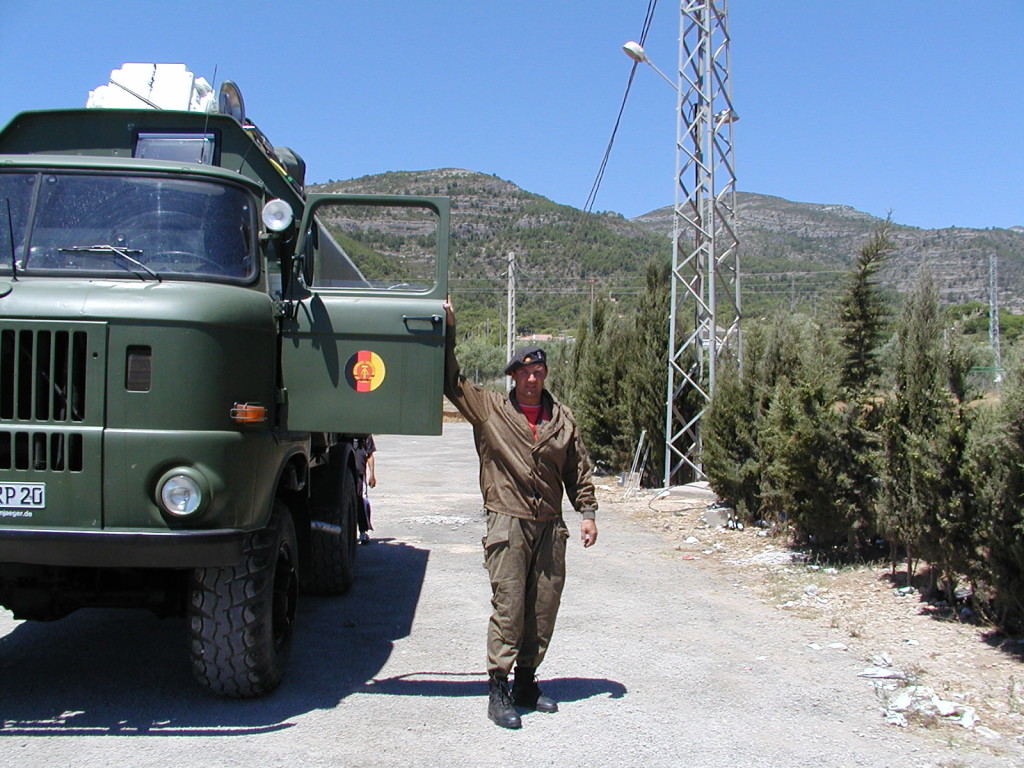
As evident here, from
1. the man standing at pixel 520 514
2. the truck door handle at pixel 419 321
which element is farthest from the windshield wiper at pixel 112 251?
the man standing at pixel 520 514

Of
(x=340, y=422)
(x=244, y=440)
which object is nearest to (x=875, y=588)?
(x=340, y=422)

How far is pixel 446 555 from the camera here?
32.4 feet

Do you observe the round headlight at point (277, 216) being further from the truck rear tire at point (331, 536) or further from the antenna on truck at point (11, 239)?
the truck rear tire at point (331, 536)

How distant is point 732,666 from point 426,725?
223 centimetres

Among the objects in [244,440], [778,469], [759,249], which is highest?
[759,249]

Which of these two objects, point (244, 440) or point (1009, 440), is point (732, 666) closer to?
point (1009, 440)

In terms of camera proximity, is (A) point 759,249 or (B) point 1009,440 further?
(A) point 759,249

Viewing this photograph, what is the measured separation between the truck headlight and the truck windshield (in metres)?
1.01

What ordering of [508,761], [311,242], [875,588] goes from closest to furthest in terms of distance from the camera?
[508,761], [311,242], [875,588]

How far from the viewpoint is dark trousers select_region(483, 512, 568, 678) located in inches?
187

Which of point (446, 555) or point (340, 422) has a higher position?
point (340, 422)

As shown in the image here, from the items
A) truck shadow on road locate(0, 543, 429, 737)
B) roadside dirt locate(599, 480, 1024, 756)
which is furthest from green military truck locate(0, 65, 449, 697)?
roadside dirt locate(599, 480, 1024, 756)

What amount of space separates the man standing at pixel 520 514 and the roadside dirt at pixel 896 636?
1979 millimetres

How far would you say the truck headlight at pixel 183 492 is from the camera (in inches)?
166
